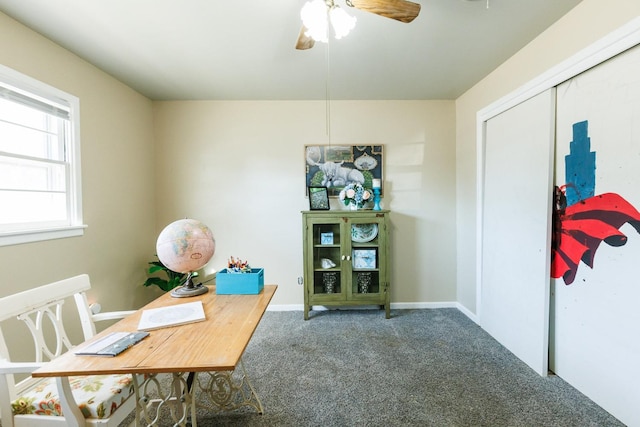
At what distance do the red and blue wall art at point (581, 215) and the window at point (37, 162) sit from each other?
11.7 ft

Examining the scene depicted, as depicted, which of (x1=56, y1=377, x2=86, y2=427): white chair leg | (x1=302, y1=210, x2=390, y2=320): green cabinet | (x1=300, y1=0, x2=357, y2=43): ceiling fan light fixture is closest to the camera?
(x1=56, y1=377, x2=86, y2=427): white chair leg

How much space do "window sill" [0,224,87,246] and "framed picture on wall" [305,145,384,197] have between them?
210cm

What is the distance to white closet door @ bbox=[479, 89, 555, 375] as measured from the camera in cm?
197

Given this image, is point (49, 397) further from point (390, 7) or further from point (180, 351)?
point (390, 7)

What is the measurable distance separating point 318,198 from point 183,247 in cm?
193

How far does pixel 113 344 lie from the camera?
990mm

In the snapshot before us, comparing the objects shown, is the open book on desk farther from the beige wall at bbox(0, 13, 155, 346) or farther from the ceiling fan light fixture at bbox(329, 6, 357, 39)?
the ceiling fan light fixture at bbox(329, 6, 357, 39)

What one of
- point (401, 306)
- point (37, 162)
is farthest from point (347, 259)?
point (37, 162)

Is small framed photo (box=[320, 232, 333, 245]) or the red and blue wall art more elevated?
the red and blue wall art

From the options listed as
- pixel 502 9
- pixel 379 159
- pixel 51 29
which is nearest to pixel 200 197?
pixel 51 29

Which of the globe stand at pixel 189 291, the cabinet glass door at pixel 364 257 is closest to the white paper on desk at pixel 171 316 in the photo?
the globe stand at pixel 189 291

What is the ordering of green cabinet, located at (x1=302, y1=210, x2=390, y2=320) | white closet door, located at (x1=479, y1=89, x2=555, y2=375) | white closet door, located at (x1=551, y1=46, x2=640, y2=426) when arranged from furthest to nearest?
green cabinet, located at (x1=302, y1=210, x2=390, y2=320) → white closet door, located at (x1=479, y1=89, x2=555, y2=375) → white closet door, located at (x1=551, y1=46, x2=640, y2=426)

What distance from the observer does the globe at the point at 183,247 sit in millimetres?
1337

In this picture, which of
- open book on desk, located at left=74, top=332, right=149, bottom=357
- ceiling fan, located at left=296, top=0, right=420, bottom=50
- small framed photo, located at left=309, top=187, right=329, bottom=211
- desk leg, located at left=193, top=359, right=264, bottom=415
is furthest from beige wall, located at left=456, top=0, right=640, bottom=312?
open book on desk, located at left=74, top=332, right=149, bottom=357
